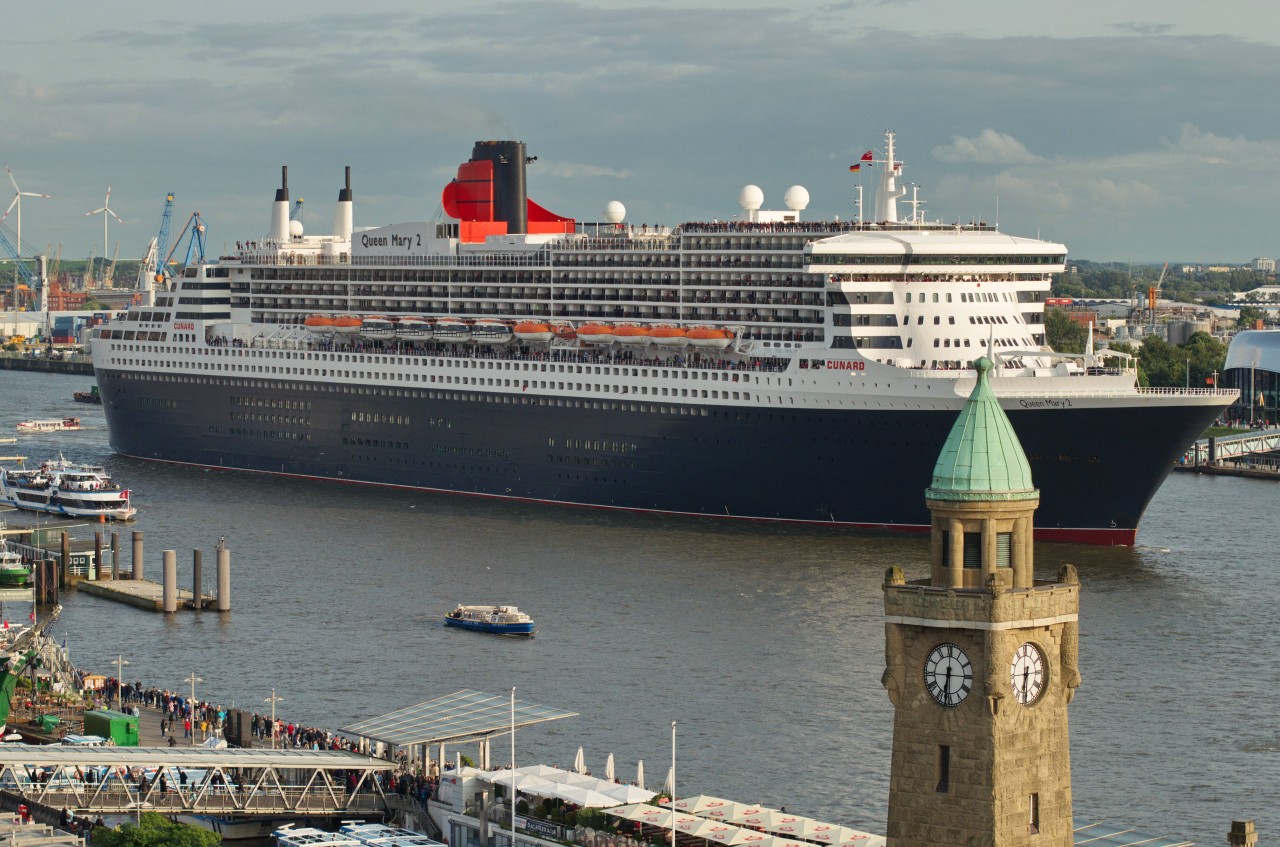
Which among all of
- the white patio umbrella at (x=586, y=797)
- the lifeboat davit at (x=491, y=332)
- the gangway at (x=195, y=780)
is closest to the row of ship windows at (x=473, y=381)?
the lifeboat davit at (x=491, y=332)

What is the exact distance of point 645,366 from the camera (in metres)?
75.8

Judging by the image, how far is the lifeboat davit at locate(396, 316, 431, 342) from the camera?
8538 cm

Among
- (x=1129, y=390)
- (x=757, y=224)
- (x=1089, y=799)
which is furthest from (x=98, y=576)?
(x=1089, y=799)

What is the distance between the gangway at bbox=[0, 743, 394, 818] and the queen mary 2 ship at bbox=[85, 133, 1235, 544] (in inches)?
1364

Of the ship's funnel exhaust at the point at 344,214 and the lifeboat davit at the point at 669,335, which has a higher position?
the ship's funnel exhaust at the point at 344,214

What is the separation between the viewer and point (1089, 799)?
38969mm

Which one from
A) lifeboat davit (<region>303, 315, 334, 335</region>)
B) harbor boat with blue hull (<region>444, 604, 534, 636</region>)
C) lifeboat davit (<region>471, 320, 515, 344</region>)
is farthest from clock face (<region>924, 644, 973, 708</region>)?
lifeboat davit (<region>303, 315, 334, 335</region>)

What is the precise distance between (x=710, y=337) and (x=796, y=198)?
24.7 ft

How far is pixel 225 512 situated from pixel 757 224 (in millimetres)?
21053

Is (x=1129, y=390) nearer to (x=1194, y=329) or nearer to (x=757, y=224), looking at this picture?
(x=757, y=224)

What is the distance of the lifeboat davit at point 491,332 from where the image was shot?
82.1 meters

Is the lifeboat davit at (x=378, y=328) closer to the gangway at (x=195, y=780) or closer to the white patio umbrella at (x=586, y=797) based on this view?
the gangway at (x=195, y=780)

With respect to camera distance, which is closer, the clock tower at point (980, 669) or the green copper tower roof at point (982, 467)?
the clock tower at point (980, 669)

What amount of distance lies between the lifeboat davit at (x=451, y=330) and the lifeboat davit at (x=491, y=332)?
1.35 feet
